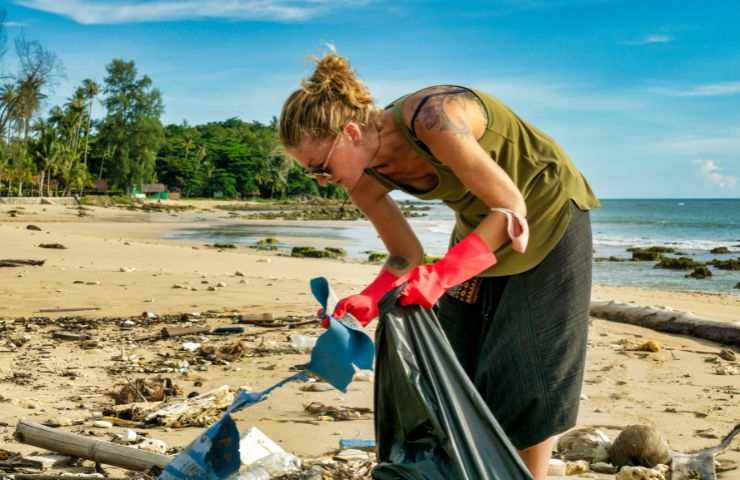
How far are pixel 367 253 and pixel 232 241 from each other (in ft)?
17.3

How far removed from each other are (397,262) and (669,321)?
307 inches

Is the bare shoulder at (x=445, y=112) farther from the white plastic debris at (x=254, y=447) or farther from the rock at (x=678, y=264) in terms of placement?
the rock at (x=678, y=264)

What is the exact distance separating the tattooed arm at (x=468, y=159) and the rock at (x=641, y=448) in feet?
7.86

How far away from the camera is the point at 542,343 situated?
111 inches

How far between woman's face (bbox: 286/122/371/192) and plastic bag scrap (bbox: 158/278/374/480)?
336mm

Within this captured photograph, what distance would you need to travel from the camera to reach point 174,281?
12086 millimetres

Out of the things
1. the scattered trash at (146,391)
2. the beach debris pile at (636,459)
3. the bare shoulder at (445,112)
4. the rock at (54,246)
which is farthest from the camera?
the rock at (54,246)

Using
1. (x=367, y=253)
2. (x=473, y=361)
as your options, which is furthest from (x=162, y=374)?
(x=367, y=253)

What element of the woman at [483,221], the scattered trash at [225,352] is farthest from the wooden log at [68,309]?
the woman at [483,221]

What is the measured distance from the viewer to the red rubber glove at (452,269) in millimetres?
2350

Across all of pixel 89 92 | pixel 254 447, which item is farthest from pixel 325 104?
pixel 89 92

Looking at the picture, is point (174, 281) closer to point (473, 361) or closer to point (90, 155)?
point (473, 361)

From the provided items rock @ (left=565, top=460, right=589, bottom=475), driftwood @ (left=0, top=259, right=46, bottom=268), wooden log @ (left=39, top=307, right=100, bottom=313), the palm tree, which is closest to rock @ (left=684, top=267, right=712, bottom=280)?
driftwood @ (left=0, top=259, right=46, bottom=268)

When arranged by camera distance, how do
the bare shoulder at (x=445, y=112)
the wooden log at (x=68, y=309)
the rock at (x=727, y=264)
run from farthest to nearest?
the rock at (x=727, y=264), the wooden log at (x=68, y=309), the bare shoulder at (x=445, y=112)
